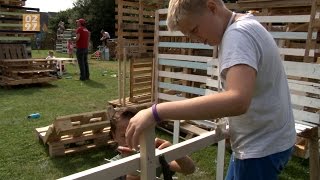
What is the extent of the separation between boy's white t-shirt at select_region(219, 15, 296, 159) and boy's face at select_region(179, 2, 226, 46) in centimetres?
6

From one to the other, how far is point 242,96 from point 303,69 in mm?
3299

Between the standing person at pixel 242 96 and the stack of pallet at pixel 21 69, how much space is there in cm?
1003

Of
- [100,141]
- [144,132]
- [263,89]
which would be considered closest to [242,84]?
[263,89]

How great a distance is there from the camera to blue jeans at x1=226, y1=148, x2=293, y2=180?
1.82m

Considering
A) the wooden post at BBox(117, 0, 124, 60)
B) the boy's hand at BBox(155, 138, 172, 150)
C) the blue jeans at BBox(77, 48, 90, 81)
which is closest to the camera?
the boy's hand at BBox(155, 138, 172, 150)

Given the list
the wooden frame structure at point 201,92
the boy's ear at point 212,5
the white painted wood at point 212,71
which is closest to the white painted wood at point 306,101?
the wooden frame structure at point 201,92

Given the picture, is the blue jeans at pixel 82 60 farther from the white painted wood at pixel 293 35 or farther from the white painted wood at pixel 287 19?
the white painted wood at pixel 293 35

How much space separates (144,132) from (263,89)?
2.00 ft

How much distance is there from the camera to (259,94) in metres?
1.69

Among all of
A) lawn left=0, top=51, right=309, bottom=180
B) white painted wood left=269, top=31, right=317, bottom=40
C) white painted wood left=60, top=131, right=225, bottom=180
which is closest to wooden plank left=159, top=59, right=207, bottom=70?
lawn left=0, top=51, right=309, bottom=180

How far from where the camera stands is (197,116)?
1.40 meters

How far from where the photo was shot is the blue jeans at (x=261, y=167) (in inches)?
71.6

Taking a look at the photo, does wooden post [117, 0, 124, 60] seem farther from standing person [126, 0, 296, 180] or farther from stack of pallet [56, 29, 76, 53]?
stack of pallet [56, 29, 76, 53]

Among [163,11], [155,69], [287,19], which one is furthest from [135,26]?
[287,19]
